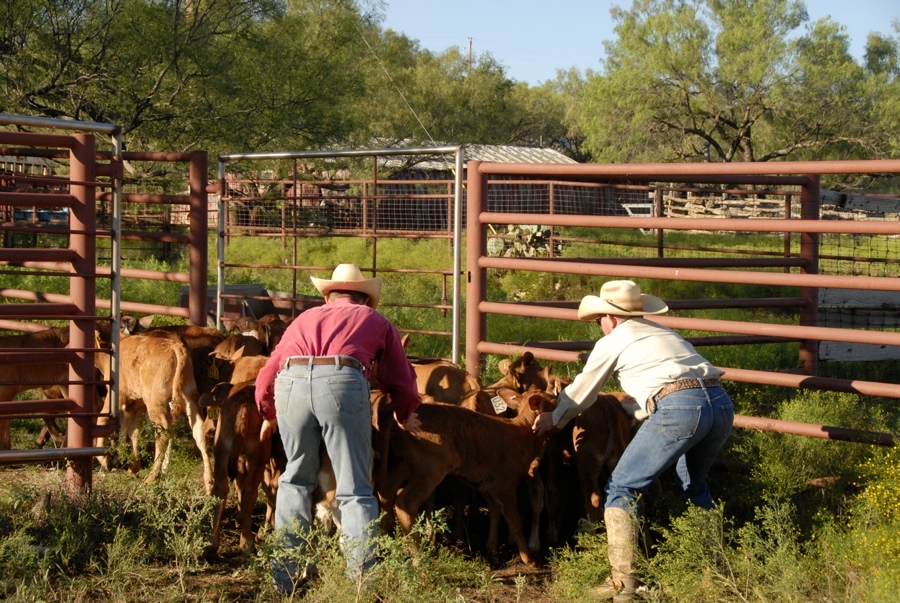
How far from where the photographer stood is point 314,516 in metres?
6.12

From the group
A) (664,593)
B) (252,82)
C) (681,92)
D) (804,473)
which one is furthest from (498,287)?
(681,92)

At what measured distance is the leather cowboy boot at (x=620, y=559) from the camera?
5680mm

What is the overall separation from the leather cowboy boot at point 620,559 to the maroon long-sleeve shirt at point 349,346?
1.29 m

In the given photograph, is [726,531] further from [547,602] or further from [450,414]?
[450,414]

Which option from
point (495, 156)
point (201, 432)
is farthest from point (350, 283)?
point (495, 156)

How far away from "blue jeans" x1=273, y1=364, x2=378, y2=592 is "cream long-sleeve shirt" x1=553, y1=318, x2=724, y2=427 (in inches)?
48.0

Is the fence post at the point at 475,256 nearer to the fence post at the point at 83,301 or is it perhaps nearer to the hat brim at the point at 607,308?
the hat brim at the point at 607,308

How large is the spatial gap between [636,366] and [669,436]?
1.50ft

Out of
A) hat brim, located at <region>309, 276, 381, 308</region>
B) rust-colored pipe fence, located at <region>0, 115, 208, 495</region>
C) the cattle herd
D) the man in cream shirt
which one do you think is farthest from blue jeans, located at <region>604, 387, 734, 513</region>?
rust-colored pipe fence, located at <region>0, 115, 208, 495</region>

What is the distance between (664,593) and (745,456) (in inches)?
72.2

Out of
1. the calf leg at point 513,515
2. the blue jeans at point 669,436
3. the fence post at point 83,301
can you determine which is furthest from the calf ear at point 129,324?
the blue jeans at point 669,436

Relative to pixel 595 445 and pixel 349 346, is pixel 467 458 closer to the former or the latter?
pixel 595 445

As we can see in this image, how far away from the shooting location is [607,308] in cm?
618

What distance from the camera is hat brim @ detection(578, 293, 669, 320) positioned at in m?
6.17
